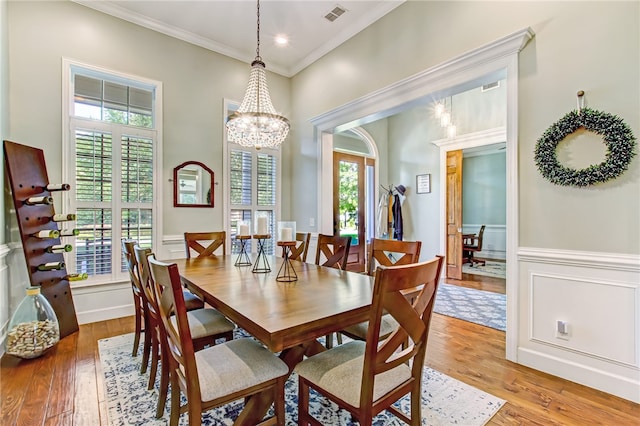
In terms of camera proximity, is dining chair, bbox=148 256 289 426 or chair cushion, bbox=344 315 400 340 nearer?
dining chair, bbox=148 256 289 426

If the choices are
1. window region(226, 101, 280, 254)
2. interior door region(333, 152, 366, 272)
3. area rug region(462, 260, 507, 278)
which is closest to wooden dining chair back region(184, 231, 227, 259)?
window region(226, 101, 280, 254)

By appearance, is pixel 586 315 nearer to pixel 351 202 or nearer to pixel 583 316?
pixel 583 316

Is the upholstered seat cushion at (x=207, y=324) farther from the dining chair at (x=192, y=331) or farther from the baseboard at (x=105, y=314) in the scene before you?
the baseboard at (x=105, y=314)

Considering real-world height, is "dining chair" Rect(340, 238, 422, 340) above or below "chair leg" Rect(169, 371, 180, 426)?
above

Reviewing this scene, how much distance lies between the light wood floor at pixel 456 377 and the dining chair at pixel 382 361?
0.85 meters

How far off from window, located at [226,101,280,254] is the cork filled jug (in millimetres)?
2112

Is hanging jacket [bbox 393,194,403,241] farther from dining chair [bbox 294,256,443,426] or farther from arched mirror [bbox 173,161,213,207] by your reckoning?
dining chair [bbox 294,256,443,426]

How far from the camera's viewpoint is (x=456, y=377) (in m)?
2.20

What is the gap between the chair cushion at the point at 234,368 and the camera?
1298 millimetres

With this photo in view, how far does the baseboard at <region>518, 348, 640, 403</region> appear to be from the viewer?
191cm

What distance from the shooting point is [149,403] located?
6.16ft

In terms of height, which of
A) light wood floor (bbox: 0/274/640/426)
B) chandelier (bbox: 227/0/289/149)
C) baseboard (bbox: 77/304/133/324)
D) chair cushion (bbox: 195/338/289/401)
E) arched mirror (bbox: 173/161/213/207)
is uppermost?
chandelier (bbox: 227/0/289/149)

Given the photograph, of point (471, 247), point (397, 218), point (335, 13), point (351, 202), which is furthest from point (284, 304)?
point (471, 247)

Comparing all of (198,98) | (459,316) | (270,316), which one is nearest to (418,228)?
(459,316)
